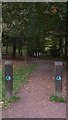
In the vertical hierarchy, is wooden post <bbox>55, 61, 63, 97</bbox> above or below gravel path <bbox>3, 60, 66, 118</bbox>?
above

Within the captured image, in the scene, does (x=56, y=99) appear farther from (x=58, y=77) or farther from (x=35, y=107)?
(x=35, y=107)

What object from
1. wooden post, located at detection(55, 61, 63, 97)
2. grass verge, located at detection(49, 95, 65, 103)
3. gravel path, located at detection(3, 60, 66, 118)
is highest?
wooden post, located at detection(55, 61, 63, 97)

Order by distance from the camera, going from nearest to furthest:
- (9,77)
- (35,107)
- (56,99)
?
(35,107)
(9,77)
(56,99)

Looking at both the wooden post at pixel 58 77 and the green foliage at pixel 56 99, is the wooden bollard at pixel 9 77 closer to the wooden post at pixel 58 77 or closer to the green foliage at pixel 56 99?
A: the green foliage at pixel 56 99

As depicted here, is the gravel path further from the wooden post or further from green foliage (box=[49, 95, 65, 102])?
the wooden post

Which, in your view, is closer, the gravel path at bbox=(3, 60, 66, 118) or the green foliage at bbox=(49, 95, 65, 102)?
the gravel path at bbox=(3, 60, 66, 118)

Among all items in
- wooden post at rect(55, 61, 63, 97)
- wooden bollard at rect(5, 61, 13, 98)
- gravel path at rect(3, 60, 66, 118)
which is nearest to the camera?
gravel path at rect(3, 60, 66, 118)

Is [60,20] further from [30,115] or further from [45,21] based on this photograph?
[30,115]

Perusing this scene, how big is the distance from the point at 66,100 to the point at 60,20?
12.0m

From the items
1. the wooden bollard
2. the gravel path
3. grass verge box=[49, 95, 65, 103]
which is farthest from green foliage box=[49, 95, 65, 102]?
the wooden bollard

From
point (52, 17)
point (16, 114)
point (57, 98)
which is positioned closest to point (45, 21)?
point (52, 17)

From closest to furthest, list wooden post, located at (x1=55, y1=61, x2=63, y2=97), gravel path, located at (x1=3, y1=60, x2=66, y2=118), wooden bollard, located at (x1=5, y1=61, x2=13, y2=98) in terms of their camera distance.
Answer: gravel path, located at (x1=3, y1=60, x2=66, y2=118), wooden bollard, located at (x1=5, y1=61, x2=13, y2=98), wooden post, located at (x1=55, y1=61, x2=63, y2=97)

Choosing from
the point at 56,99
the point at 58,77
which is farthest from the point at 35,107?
the point at 58,77

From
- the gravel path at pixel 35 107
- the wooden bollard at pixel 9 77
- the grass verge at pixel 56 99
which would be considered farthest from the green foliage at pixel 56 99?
the wooden bollard at pixel 9 77
